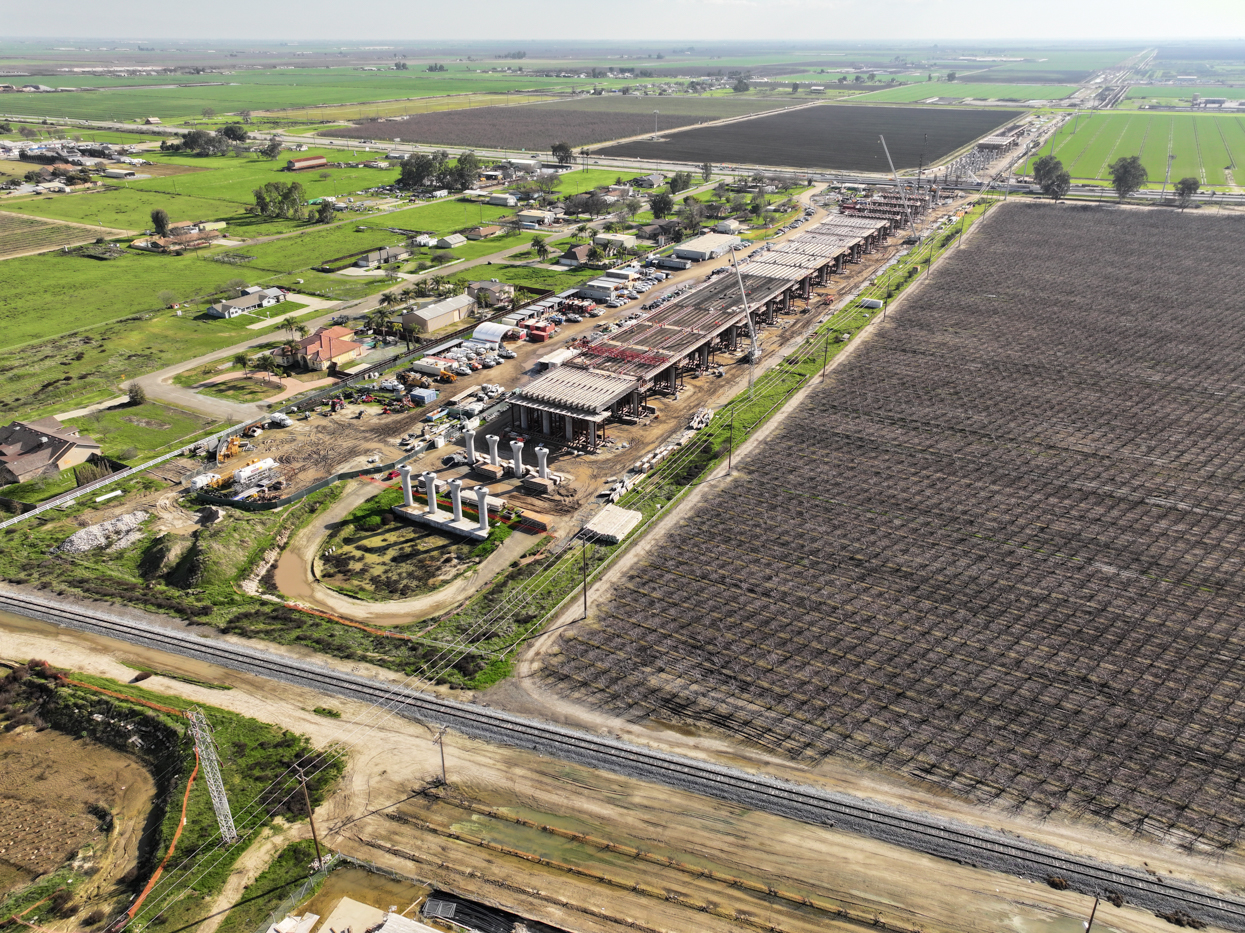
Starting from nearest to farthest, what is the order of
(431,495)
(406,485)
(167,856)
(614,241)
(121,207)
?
(167,856) < (406,485) < (431,495) < (614,241) < (121,207)

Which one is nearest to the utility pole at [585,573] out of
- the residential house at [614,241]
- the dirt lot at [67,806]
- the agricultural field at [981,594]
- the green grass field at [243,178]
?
the agricultural field at [981,594]

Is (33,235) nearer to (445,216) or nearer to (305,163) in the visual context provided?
(445,216)

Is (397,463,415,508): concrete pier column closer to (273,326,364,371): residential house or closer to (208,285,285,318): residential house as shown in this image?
(273,326,364,371): residential house

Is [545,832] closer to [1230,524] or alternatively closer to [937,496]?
[937,496]

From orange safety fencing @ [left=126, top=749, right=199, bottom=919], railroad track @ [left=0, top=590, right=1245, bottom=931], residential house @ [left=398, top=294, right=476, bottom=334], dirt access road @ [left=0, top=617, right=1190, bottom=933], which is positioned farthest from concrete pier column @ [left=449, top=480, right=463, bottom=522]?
residential house @ [left=398, top=294, right=476, bottom=334]

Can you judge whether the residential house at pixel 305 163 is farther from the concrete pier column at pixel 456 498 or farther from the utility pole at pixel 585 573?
the utility pole at pixel 585 573

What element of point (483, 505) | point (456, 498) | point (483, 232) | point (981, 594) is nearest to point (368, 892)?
point (483, 505)

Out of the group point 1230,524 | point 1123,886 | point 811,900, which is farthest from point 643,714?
point 1230,524
